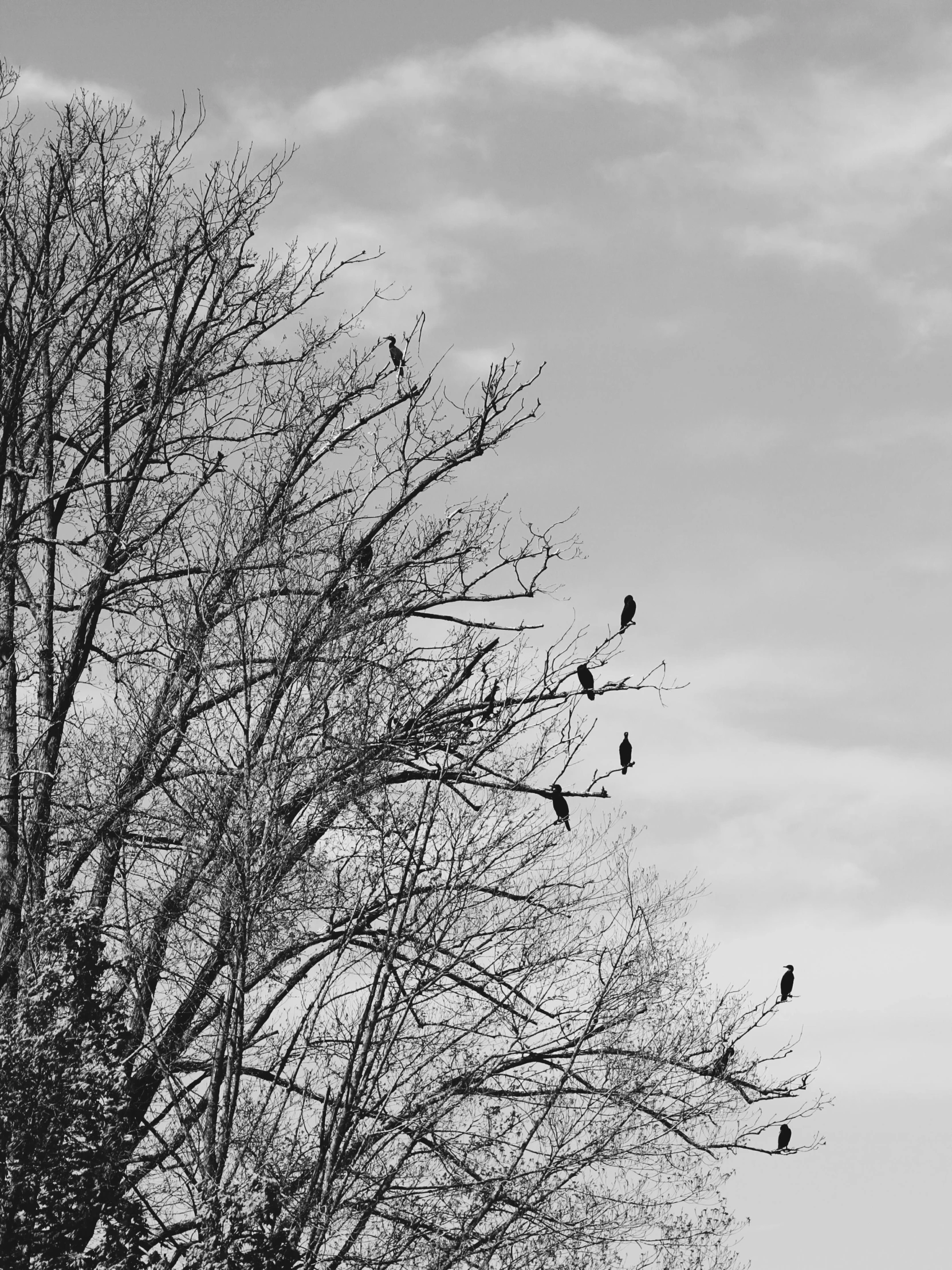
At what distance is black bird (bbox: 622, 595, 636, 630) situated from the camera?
13141mm

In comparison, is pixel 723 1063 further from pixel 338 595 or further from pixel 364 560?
pixel 364 560

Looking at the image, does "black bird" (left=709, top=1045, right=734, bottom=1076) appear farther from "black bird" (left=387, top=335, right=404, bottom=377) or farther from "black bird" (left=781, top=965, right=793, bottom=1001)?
"black bird" (left=387, top=335, right=404, bottom=377)

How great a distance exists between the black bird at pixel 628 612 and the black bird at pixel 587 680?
1.69ft

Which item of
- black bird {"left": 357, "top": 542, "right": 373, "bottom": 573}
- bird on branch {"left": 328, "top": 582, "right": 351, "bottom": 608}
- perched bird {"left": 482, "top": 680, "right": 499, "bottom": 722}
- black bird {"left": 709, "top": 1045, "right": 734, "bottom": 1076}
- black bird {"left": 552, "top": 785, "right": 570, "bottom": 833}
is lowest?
black bird {"left": 709, "top": 1045, "right": 734, "bottom": 1076}

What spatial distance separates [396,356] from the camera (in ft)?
50.9

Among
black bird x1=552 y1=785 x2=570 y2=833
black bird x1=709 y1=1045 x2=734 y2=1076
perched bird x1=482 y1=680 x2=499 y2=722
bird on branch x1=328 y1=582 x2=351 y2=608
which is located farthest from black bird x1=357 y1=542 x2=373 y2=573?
black bird x1=709 y1=1045 x2=734 y2=1076

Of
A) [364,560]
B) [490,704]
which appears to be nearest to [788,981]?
[490,704]

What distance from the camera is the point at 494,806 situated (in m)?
12.0

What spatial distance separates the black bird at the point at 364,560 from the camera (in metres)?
13.5

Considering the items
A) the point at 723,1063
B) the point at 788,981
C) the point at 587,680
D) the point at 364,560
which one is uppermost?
the point at 364,560

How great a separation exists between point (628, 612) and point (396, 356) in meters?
3.96

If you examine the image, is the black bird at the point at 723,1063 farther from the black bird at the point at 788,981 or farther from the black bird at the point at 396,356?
the black bird at the point at 396,356

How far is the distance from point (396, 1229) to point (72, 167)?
35.5ft

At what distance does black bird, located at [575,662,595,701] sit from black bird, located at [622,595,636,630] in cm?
51
